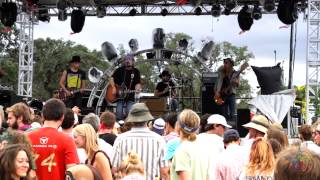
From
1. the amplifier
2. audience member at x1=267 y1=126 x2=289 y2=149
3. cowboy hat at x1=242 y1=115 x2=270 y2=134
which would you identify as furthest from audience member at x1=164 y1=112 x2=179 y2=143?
the amplifier

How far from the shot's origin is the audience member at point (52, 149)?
4.09 m

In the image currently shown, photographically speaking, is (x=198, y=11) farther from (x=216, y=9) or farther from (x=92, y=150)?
(x=92, y=150)

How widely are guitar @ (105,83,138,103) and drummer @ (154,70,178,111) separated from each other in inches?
59.9

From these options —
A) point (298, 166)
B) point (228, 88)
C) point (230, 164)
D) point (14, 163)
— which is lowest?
point (230, 164)

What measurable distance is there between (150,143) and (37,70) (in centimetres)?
3975

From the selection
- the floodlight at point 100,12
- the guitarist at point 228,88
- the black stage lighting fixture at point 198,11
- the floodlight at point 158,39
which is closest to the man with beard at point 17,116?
the guitarist at point 228,88

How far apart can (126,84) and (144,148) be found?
24.7 ft

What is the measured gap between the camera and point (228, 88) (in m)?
12.3

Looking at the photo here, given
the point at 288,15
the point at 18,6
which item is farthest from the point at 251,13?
the point at 18,6

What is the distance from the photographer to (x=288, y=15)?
1429cm

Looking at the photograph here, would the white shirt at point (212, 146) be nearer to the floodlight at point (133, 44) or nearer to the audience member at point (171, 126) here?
the audience member at point (171, 126)

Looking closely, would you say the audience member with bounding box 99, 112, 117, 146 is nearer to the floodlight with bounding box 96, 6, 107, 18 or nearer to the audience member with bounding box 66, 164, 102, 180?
the audience member with bounding box 66, 164, 102, 180


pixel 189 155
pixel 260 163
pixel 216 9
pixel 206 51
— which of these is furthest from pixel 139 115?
pixel 216 9

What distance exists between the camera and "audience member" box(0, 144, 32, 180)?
9.41ft
